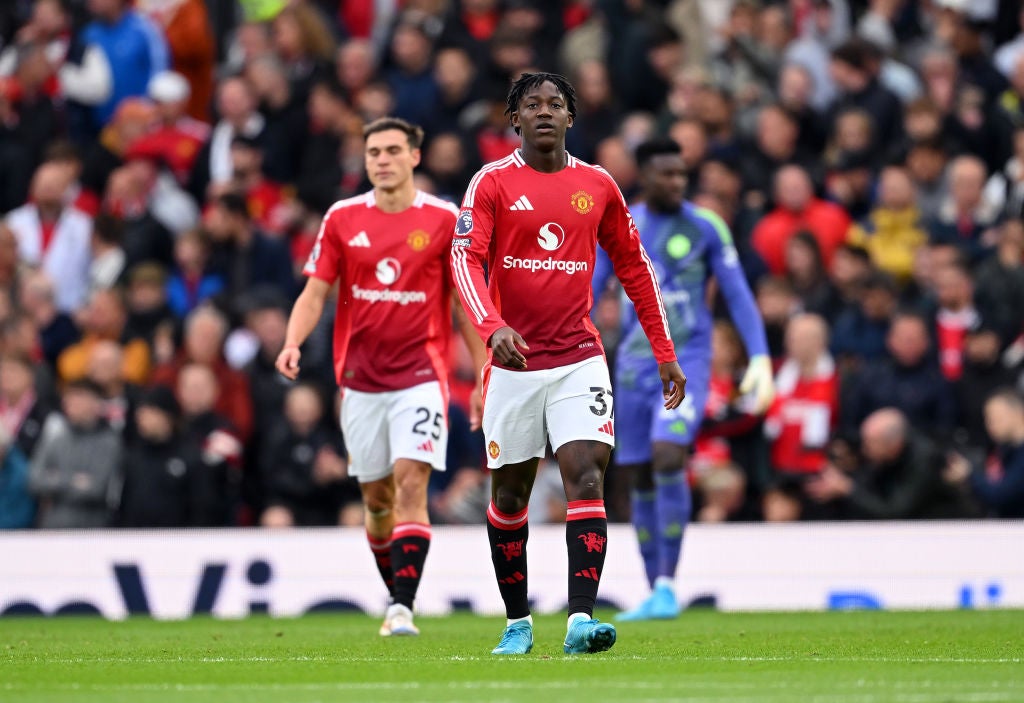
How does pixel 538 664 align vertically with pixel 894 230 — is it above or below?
below

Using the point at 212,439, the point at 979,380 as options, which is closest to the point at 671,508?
the point at 979,380

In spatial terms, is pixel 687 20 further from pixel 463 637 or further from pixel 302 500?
pixel 463 637

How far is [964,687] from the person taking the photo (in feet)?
26.2

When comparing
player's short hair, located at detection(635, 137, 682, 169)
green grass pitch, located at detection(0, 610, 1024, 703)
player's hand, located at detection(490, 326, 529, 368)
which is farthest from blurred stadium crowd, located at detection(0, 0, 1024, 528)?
player's hand, located at detection(490, 326, 529, 368)

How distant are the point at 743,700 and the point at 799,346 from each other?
895 centimetres

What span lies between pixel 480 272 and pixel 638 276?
101cm

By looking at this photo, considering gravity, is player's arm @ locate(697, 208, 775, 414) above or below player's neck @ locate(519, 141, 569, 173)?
below

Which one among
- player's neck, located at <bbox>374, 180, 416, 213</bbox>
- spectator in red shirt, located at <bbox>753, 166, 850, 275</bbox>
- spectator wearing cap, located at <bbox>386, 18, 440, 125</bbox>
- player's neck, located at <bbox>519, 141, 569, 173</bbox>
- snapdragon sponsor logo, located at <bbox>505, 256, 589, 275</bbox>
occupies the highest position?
spectator wearing cap, located at <bbox>386, 18, 440, 125</bbox>

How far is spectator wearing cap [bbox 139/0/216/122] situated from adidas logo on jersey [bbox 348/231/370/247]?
10.4 metres

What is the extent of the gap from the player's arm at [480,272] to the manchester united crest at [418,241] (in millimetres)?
2278

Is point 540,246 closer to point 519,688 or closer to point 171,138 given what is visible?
point 519,688

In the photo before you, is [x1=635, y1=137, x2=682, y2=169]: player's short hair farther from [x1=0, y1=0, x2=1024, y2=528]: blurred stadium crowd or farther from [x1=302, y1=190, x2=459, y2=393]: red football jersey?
[x1=0, y1=0, x2=1024, y2=528]: blurred stadium crowd

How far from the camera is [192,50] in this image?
72.6 ft

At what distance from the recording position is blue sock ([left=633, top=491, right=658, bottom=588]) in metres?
13.7
